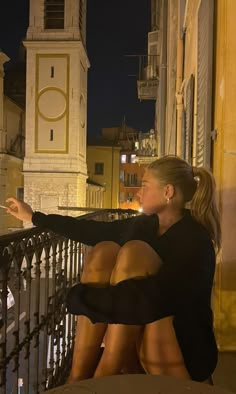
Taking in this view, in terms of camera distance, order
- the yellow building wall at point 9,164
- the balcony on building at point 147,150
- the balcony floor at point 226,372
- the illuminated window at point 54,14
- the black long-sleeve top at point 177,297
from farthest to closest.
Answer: the illuminated window at point 54,14
the yellow building wall at point 9,164
the balcony on building at point 147,150
the balcony floor at point 226,372
the black long-sleeve top at point 177,297

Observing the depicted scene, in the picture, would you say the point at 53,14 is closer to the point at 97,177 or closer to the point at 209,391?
the point at 97,177

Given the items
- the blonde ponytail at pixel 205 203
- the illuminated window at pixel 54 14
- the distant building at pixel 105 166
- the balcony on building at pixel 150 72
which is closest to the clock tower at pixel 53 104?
the illuminated window at pixel 54 14

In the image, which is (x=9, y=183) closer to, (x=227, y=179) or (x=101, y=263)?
(x=227, y=179)

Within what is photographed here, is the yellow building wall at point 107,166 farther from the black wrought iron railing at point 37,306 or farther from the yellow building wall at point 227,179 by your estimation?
the yellow building wall at point 227,179

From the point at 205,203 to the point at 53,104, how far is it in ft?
104

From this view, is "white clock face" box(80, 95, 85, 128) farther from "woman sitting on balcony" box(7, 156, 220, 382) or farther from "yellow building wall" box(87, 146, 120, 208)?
"woman sitting on balcony" box(7, 156, 220, 382)

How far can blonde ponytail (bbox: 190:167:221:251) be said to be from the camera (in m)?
2.35

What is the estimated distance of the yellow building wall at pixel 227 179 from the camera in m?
3.53

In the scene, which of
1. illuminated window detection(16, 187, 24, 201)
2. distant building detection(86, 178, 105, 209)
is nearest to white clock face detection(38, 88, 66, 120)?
illuminated window detection(16, 187, 24, 201)

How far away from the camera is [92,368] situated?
2.28 m

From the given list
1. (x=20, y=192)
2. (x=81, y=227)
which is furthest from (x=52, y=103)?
(x=81, y=227)

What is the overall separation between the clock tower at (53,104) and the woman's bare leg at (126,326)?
30351 mm

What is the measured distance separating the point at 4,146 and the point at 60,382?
3028 cm

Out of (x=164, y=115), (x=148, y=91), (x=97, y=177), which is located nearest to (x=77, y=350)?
(x=164, y=115)
